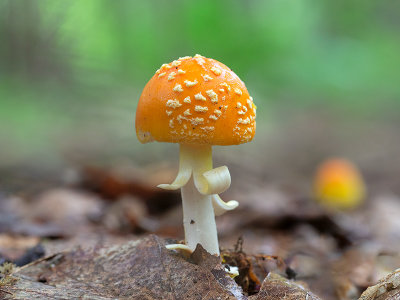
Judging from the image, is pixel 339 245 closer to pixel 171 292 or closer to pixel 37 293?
pixel 171 292

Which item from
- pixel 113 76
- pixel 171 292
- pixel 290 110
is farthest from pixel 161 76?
pixel 290 110

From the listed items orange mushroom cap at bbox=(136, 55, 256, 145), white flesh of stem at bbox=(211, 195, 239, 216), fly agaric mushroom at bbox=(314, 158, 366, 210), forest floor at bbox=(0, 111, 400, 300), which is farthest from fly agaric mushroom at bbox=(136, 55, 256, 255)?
fly agaric mushroom at bbox=(314, 158, 366, 210)

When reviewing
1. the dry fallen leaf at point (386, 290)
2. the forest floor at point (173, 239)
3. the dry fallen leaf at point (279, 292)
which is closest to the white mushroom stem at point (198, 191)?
the forest floor at point (173, 239)

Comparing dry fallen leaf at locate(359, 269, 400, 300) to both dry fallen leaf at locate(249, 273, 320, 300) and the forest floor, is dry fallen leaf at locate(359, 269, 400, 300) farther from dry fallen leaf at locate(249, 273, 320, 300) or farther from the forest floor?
dry fallen leaf at locate(249, 273, 320, 300)

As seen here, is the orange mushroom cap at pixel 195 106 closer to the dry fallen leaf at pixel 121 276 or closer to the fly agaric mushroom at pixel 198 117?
the fly agaric mushroom at pixel 198 117

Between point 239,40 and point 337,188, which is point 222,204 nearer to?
point 337,188

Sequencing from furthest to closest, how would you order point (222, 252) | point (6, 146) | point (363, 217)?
1. point (6, 146)
2. point (363, 217)
3. point (222, 252)
